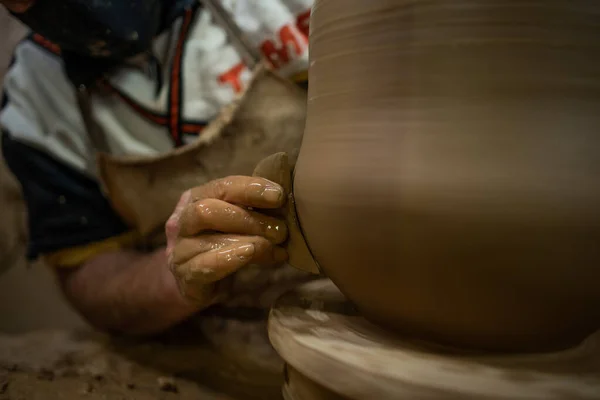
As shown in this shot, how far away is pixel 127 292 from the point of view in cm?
98

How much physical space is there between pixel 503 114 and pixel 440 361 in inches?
7.4

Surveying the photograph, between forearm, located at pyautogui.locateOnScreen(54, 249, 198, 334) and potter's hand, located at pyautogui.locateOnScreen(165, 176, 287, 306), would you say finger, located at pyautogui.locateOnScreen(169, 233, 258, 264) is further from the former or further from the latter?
forearm, located at pyautogui.locateOnScreen(54, 249, 198, 334)

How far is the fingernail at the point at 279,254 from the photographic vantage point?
56cm

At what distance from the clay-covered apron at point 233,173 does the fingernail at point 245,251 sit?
1.20 feet

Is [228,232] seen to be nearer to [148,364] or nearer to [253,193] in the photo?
[253,193]

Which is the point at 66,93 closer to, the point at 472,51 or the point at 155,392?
the point at 155,392

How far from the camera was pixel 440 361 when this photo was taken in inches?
15.9

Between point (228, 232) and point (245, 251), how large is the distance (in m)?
0.04

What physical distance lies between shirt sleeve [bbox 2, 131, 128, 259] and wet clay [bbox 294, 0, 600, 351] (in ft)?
2.37

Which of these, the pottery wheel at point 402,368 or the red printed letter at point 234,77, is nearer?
the pottery wheel at point 402,368

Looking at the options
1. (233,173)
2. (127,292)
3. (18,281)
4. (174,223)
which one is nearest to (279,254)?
(174,223)

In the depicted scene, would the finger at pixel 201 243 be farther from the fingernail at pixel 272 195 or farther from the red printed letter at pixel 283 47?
the red printed letter at pixel 283 47

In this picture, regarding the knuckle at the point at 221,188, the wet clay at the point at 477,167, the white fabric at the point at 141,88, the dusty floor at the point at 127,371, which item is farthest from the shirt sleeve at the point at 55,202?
the wet clay at the point at 477,167

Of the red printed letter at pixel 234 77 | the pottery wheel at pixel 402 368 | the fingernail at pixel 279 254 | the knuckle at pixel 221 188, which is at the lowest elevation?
the pottery wheel at pixel 402 368
